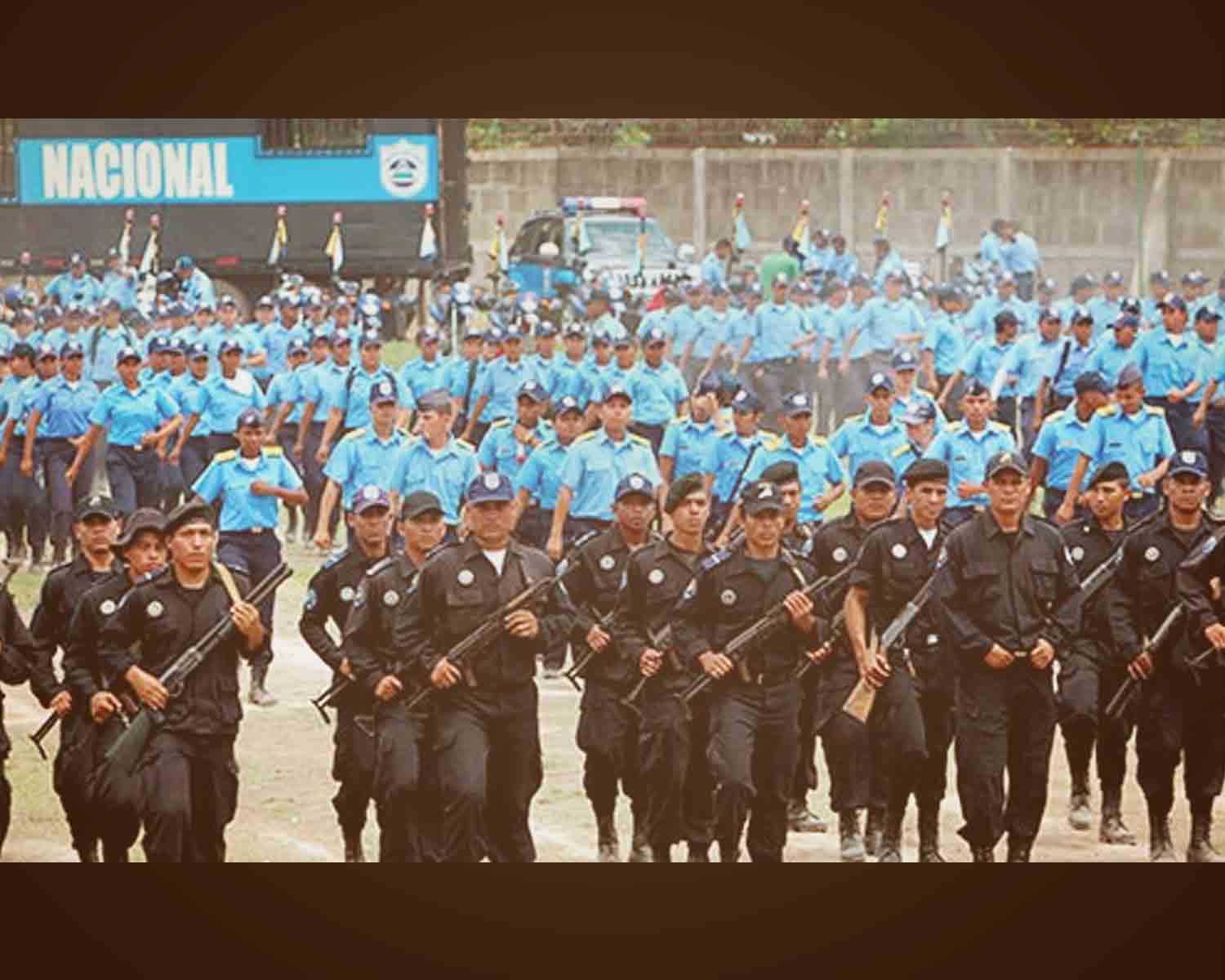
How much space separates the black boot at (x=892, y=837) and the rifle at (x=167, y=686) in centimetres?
222

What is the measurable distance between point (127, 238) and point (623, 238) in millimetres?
2026

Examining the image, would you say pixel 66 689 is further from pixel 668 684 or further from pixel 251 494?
pixel 668 684

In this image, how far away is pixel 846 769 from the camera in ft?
34.0

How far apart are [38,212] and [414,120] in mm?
1368

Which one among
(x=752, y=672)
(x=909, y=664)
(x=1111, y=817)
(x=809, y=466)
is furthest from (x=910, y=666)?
(x=809, y=466)

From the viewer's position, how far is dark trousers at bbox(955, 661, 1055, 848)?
391 inches

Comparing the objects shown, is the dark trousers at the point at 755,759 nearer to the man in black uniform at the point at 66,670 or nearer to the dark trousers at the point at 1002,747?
the dark trousers at the point at 1002,747

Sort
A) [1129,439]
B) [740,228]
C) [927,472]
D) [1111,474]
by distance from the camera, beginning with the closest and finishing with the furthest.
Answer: [927,472] < [1111,474] < [1129,439] < [740,228]

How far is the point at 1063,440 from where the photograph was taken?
11.2 m

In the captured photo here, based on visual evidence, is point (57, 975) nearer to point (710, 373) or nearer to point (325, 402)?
point (325, 402)

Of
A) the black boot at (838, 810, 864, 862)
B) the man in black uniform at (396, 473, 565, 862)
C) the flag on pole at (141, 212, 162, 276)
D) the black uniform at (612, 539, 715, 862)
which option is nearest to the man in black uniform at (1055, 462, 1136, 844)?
the black boot at (838, 810, 864, 862)

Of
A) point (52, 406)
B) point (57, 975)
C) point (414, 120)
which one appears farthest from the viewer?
point (52, 406)

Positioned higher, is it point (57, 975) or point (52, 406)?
point (52, 406)

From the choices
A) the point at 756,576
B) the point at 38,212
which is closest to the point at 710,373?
the point at 756,576
